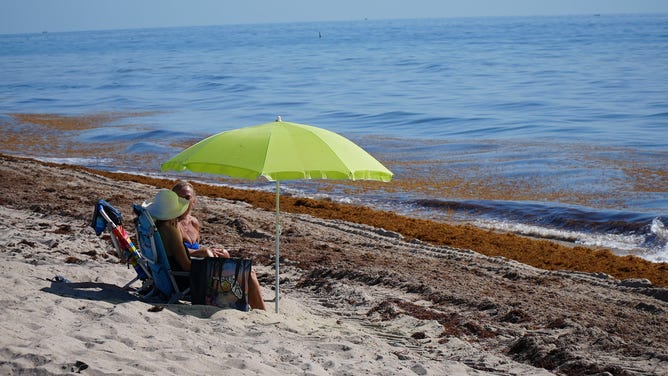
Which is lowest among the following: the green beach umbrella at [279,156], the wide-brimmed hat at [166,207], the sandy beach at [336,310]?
the sandy beach at [336,310]

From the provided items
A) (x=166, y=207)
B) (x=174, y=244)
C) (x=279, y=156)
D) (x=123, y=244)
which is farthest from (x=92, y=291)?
(x=279, y=156)

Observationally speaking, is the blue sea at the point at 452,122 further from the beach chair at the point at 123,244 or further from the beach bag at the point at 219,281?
the beach chair at the point at 123,244

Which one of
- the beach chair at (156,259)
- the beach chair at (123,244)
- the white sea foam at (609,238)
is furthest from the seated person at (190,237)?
the white sea foam at (609,238)

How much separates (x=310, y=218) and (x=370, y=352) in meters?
6.66

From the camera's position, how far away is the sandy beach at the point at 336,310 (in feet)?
18.1

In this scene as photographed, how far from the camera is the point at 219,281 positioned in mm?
6902

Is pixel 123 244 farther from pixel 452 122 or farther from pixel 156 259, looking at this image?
pixel 452 122

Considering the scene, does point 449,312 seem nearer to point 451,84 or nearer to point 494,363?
point 494,363

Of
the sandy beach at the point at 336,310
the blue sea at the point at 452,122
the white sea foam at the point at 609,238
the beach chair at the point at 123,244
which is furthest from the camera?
the blue sea at the point at 452,122

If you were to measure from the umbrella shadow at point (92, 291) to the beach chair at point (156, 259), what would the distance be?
248 mm

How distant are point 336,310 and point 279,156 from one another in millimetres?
1822

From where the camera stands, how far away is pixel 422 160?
22.0m

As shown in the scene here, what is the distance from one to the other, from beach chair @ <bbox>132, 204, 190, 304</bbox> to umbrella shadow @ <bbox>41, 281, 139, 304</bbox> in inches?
9.8

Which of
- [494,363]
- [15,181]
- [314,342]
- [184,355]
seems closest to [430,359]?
[494,363]
